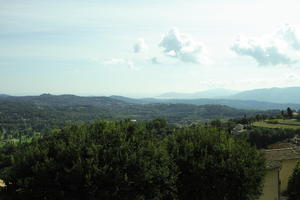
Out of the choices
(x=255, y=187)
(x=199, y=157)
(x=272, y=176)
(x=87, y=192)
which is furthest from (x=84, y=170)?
(x=272, y=176)

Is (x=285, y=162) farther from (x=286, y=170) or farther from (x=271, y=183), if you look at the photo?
(x=271, y=183)

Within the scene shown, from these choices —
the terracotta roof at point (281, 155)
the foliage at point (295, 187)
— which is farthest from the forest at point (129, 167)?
the terracotta roof at point (281, 155)

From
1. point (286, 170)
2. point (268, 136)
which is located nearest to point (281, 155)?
point (286, 170)

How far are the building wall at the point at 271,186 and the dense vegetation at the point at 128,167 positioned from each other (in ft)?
18.0

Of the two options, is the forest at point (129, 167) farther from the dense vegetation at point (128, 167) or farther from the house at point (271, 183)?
the house at point (271, 183)

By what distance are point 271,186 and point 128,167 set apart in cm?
1745

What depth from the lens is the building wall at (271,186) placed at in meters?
28.0

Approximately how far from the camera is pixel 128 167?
723 inches

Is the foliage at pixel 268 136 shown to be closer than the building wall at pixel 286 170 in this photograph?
No

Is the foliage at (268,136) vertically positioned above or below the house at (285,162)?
below

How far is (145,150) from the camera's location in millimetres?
19500

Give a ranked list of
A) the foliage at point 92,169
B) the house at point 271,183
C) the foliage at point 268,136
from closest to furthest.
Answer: the foliage at point 92,169 < the house at point 271,183 < the foliage at point 268,136

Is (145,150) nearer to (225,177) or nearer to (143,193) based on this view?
(143,193)

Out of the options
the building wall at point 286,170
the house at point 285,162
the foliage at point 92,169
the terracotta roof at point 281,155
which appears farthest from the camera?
the building wall at point 286,170
